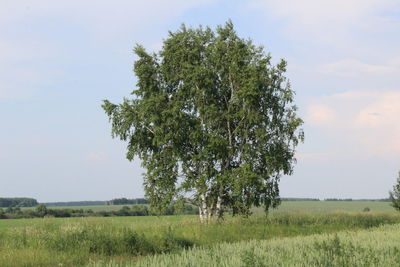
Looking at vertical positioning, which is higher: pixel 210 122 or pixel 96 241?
pixel 210 122

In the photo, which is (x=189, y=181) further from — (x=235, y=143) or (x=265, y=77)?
(x=265, y=77)

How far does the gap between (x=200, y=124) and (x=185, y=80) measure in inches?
119

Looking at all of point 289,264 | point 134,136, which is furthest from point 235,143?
point 289,264

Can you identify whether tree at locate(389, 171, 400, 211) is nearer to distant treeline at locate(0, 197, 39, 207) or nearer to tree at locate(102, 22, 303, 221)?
tree at locate(102, 22, 303, 221)

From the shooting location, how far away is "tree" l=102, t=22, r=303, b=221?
29062 mm

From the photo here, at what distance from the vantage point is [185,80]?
3016cm

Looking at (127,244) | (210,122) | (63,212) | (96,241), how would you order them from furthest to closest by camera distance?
(63,212) < (210,122) < (127,244) < (96,241)

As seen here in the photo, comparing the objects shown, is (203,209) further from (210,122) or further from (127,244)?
(127,244)

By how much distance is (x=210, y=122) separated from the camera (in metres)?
29.6

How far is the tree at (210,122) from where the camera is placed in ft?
95.3

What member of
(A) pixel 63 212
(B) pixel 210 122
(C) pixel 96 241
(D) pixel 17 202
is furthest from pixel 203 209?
(D) pixel 17 202

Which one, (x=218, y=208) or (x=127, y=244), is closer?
(x=127, y=244)

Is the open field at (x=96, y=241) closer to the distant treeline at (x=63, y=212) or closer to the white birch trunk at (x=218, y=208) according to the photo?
the white birch trunk at (x=218, y=208)

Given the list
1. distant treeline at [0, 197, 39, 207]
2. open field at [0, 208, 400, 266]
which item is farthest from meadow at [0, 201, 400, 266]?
distant treeline at [0, 197, 39, 207]
